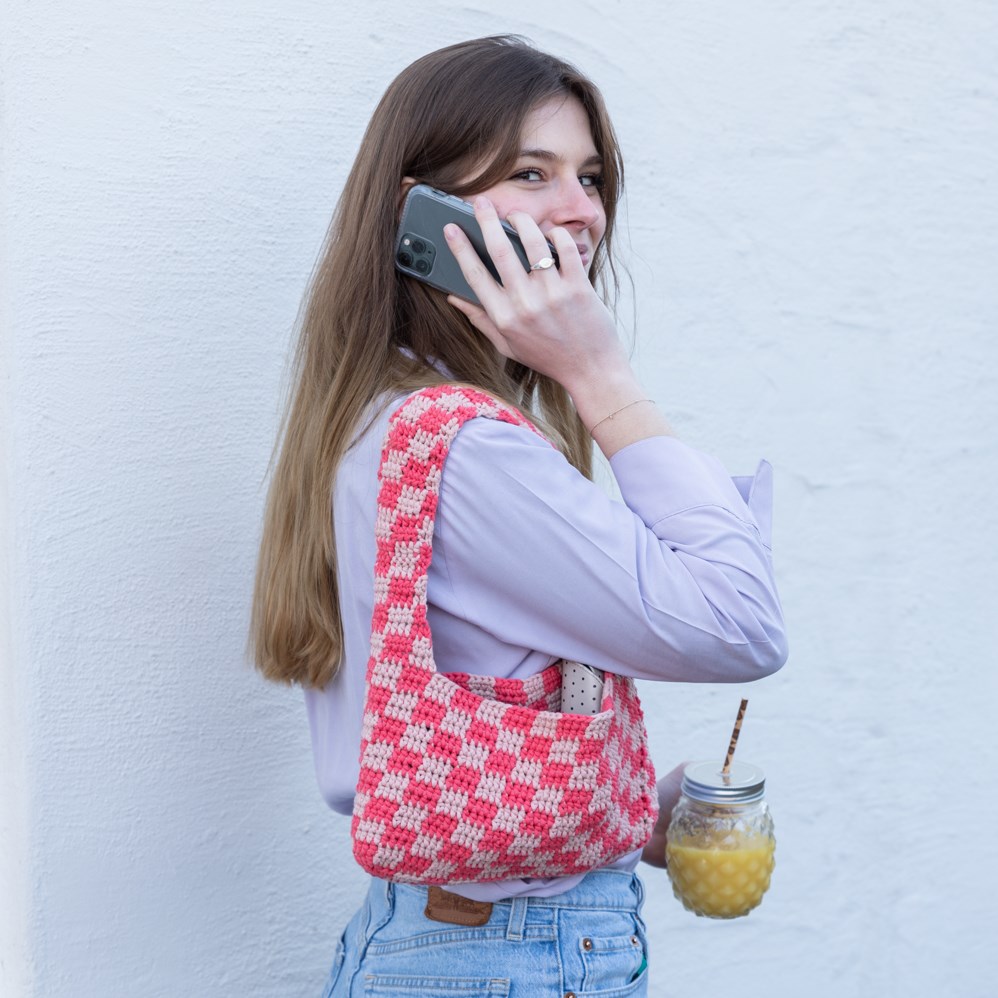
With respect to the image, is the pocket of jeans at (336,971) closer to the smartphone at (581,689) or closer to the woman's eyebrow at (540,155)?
the smartphone at (581,689)

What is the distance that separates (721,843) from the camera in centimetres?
156

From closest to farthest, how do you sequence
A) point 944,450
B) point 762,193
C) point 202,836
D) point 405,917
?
1. point 405,917
2. point 202,836
3. point 762,193
4. point 944,450

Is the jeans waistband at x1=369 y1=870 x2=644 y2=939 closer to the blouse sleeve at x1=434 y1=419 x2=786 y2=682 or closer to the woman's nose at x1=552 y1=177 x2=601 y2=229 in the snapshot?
the blouse sleeve at x1=434 y1=419 x2=786 y2=682

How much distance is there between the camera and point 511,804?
1.24 m

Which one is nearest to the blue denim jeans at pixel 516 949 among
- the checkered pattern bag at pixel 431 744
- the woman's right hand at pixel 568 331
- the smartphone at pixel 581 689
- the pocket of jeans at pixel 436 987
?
the pocket of jeans at pixel 436 987

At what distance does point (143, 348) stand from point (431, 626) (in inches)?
26.6

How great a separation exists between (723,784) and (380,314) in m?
0.72

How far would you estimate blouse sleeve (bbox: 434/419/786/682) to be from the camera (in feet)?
3.95

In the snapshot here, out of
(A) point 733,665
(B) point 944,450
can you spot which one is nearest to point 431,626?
(A) point 733,665

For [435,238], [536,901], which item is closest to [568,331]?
[435,238]

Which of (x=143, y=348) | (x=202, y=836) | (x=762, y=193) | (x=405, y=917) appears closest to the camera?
(x=405, y=917)

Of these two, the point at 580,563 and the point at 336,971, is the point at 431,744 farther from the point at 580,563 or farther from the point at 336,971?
the point at 336,971

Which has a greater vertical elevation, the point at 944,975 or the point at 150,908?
the point at 150,908

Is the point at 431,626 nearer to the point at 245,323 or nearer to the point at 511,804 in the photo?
the point at 511,804
